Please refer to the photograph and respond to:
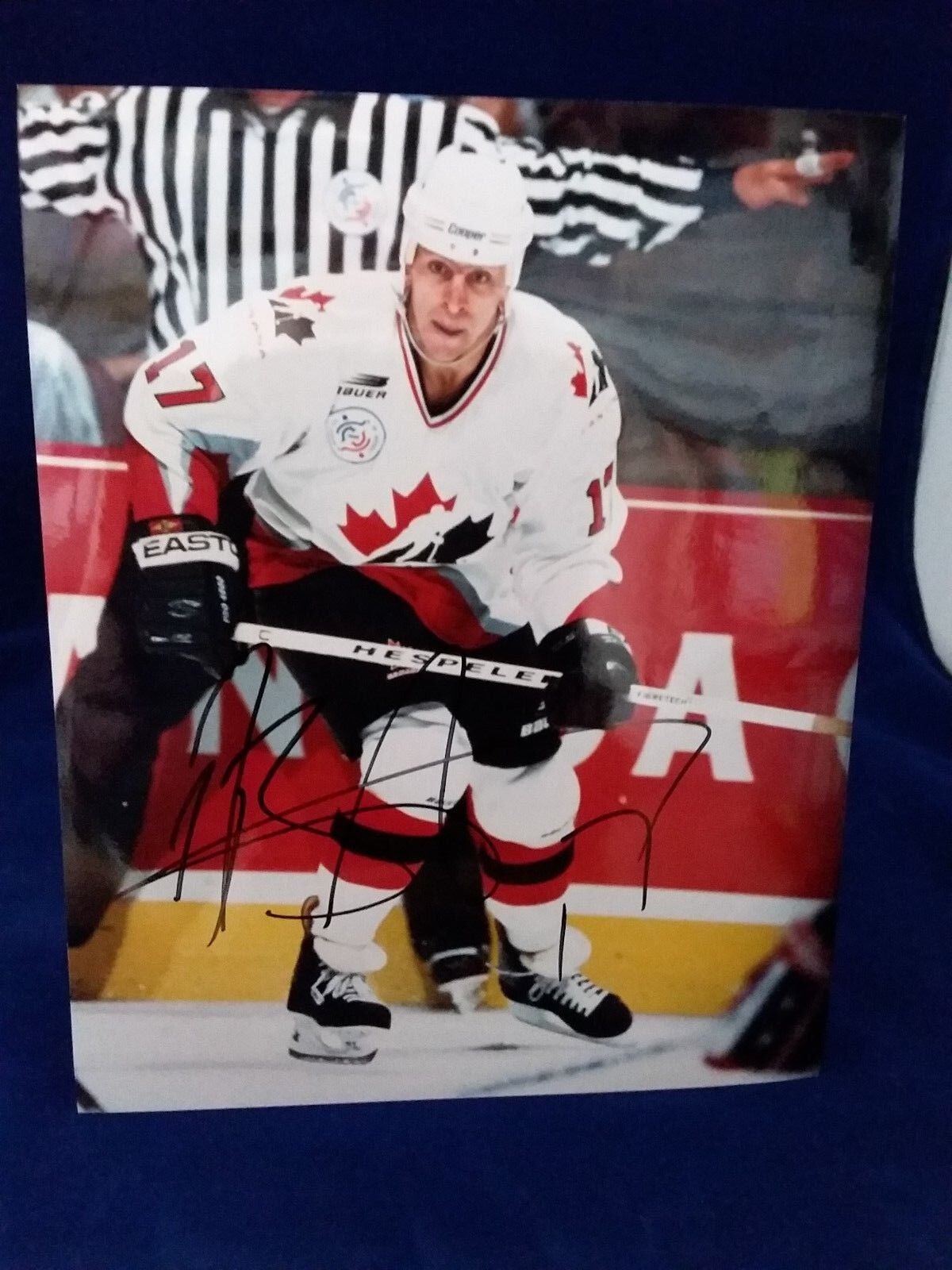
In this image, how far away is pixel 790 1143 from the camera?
1.75 feet

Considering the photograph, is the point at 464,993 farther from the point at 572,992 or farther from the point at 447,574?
the point at 447,574

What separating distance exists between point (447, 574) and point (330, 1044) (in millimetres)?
254

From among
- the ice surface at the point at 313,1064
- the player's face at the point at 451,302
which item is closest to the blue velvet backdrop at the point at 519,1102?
the ice surface at the point at 313,1064

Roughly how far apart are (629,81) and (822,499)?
0.24m

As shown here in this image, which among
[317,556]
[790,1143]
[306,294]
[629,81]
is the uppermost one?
[629,81]

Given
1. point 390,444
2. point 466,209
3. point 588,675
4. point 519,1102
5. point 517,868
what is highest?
point 466,209

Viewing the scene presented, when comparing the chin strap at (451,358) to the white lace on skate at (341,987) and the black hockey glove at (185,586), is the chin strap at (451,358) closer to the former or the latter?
the black hockey glove at (185,586)

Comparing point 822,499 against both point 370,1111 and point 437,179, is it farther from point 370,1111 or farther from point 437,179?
point 370,1111

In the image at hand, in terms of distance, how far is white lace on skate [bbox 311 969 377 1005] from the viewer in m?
0.56

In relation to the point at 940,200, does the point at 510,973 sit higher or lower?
lower

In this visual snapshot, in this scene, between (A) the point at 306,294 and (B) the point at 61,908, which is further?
(B) the point at 61,908

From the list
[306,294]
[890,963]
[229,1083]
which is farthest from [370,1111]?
[306,294]

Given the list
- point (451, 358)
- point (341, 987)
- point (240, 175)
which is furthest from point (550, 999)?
point (240, 175)

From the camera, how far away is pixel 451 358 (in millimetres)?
503
